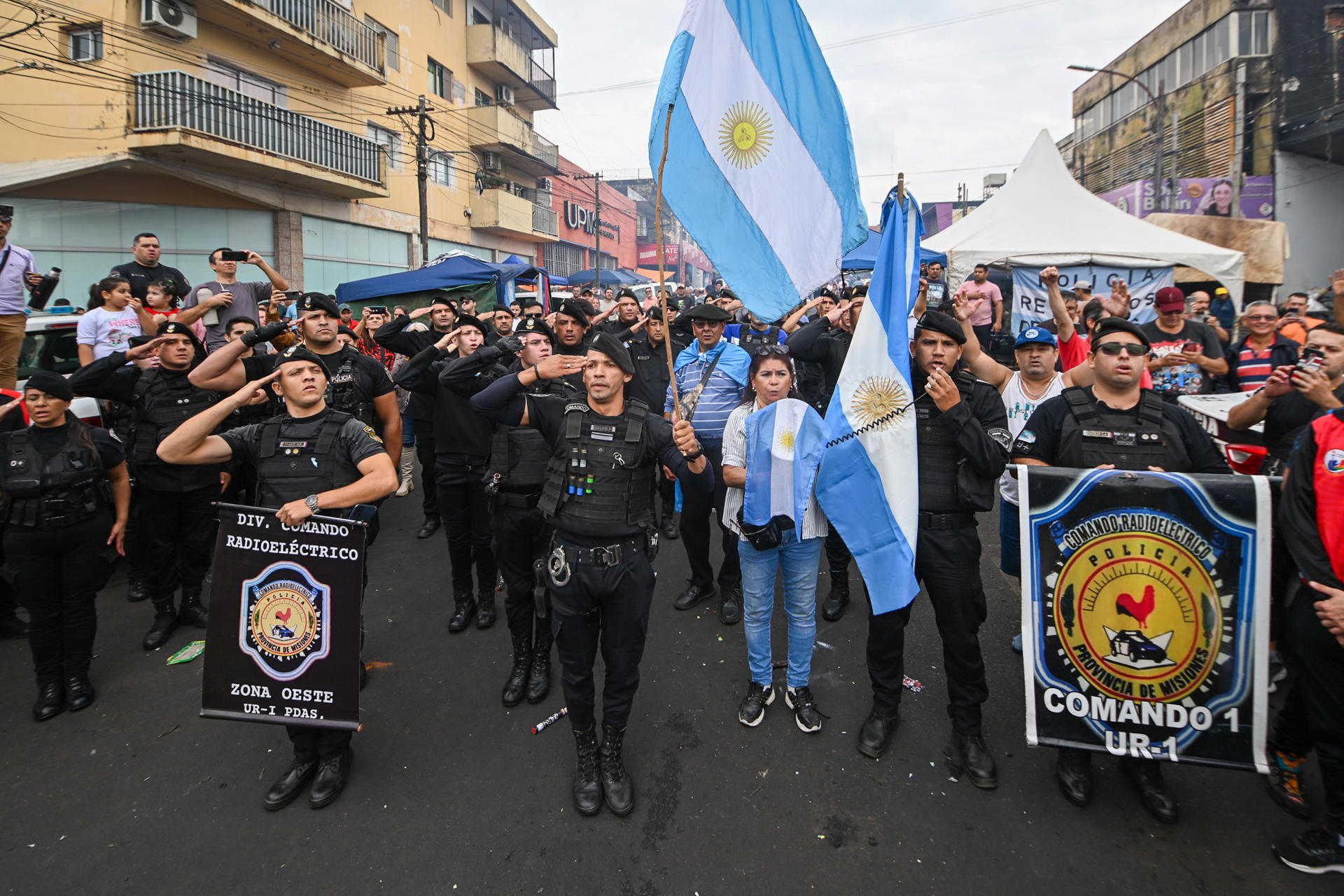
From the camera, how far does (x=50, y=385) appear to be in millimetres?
3910

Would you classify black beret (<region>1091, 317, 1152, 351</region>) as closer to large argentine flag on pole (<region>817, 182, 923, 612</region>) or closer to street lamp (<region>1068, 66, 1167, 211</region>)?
large argentine flag on pole (<region>817, 182, 923, 612</region>)

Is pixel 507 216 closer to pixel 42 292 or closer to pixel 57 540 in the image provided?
pixel 42 292

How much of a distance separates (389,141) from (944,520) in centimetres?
2534

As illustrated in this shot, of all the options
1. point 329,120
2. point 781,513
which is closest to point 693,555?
point 781,513

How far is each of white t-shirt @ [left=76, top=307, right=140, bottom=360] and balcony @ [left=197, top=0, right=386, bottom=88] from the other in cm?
1472

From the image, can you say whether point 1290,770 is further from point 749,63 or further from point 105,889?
point 105,889

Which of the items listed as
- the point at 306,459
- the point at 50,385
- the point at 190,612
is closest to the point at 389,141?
the point at 190,612

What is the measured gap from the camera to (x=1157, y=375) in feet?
18.6

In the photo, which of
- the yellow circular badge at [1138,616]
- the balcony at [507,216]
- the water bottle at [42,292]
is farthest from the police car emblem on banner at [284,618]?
the balcony at [507,216]

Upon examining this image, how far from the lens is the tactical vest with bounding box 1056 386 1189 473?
3.19 meters

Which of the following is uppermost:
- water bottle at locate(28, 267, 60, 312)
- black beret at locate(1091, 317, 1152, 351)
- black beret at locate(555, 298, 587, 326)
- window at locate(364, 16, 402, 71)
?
window at locate(364, 16, 402, 71)

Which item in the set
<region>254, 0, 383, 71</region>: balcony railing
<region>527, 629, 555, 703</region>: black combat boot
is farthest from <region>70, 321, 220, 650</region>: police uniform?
<region>254, 0, 383, 71</region>: balcony railing

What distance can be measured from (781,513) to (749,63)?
236 centimetres

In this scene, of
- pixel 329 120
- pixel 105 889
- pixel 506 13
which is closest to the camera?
pixel 105 889
